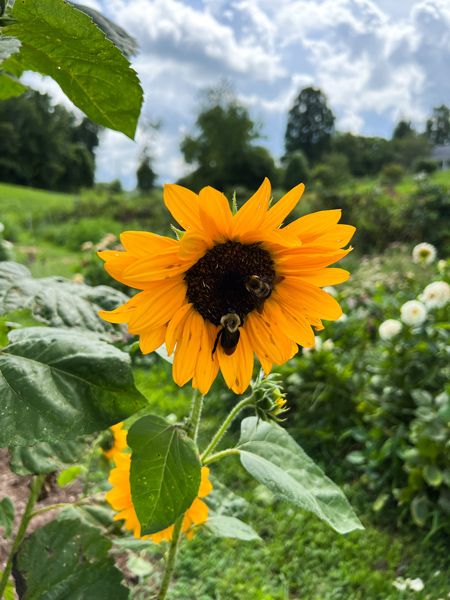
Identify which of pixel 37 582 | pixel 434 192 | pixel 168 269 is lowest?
pixel 37 582

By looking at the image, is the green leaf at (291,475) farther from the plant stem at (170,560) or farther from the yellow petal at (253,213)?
the yellow petal at (253,213)

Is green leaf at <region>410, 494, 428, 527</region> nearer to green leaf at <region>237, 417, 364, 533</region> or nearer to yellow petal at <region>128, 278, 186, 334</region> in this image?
green leaf at <region>237, 417, 364, 533</region>

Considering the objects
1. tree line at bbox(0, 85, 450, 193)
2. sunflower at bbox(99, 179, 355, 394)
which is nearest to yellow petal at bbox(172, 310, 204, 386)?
sunflower at bbox(99, 179, 355, 394)

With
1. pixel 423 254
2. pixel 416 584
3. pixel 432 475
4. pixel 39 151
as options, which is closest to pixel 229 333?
pixel 416 584

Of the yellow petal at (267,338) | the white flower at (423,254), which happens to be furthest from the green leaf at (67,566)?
the white flower at (423,254)

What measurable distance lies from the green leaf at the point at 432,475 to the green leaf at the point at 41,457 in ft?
5.95

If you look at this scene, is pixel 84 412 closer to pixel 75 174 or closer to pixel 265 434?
pixel 265 434

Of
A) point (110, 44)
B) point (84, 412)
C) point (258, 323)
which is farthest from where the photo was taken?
point (258, 323)

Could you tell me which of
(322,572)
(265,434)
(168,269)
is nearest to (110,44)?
(168,269)

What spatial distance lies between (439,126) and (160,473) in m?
54.1

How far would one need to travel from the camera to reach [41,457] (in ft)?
2.77

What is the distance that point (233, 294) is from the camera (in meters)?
0.75

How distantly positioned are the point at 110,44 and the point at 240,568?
1.98m

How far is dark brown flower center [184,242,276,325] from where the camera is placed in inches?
29.1
